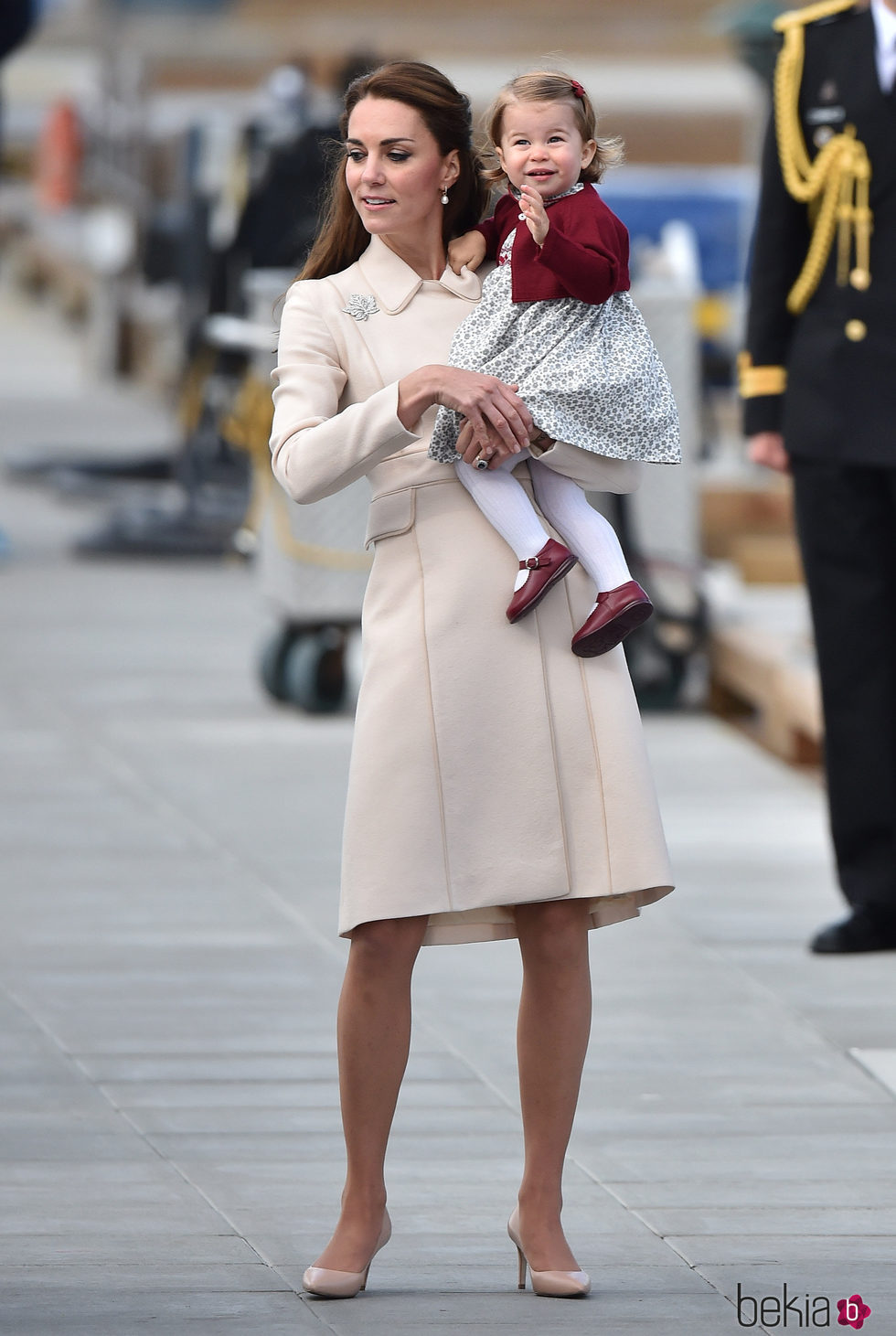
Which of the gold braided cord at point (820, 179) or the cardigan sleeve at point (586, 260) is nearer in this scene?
the cardigan sleeve at point (586, 260)

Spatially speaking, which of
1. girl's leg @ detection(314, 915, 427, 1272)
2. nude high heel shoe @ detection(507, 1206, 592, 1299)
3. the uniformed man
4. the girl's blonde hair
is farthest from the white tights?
the uniformed man

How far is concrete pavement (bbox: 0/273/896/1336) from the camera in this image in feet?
11.8

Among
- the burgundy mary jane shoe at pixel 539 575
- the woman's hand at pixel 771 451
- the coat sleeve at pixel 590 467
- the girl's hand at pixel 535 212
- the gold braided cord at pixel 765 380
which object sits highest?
the girl's hand at pixel 535 212

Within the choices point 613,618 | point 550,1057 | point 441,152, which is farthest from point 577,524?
point 550,1057

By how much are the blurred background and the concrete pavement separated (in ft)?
2.18

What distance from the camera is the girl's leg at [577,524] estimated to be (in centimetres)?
354

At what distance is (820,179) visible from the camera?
538 cm

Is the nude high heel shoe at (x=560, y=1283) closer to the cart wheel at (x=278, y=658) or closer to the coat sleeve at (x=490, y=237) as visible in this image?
the coat sleeve at (x=490, y=237)

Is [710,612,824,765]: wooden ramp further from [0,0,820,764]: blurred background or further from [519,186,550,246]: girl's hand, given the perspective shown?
[519,186,550,246]: girl's hand

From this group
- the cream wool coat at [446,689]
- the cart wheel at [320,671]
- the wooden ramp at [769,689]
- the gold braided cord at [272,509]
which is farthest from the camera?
the cart wheel at [320,671]

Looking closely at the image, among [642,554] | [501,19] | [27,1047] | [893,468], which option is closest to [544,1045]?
[27,1047]

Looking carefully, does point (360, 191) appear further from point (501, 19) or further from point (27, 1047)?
point (501, 19)

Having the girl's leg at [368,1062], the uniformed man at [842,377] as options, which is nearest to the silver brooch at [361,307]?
the girl's leg at [368,1062]

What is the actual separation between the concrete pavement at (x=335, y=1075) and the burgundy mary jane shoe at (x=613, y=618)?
88 cm
